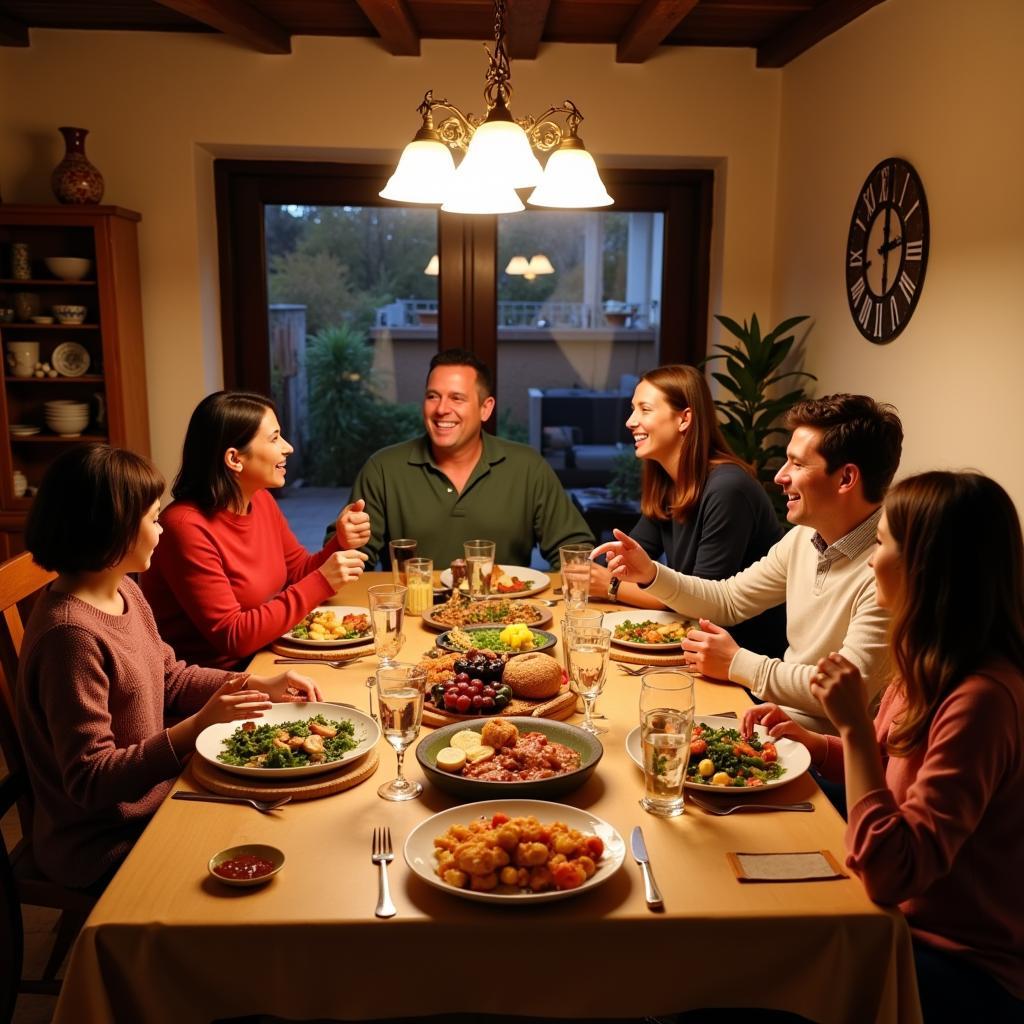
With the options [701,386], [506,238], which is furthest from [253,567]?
[506,238]

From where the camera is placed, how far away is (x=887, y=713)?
5.31 feet

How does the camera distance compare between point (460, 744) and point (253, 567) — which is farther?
point (253, 567)

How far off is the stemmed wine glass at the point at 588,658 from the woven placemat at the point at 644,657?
1.38ft

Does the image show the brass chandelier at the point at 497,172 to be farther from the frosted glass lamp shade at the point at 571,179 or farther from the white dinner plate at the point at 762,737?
the white dinner plate at the point at 762,737

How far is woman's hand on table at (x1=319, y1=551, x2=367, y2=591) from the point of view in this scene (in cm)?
239

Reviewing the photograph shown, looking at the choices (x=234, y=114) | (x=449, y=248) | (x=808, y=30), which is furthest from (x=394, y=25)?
(x=808, y=30)

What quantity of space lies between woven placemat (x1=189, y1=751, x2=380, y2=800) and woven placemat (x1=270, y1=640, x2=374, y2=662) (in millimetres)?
565

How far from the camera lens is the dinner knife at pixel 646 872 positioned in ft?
4.13

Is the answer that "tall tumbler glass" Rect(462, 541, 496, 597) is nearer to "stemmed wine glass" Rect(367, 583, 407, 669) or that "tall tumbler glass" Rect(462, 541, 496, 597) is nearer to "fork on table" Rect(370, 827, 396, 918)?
"stemmed wine glass" Rect(367, 583, 407, 669)

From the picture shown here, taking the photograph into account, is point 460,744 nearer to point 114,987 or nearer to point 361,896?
point 361,896

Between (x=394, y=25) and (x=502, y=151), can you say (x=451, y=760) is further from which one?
(x=394, y=25)

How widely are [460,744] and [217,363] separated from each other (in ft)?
10.2

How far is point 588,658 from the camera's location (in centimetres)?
175

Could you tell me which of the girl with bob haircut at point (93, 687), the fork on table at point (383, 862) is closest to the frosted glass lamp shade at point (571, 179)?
the girl with bob haircut at point (93, 687)
